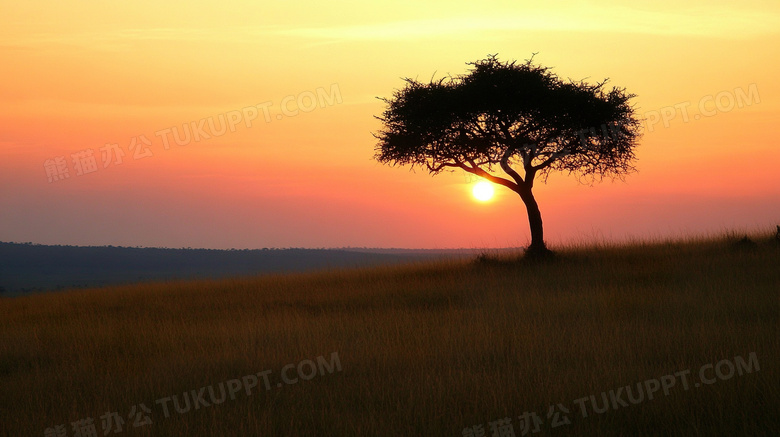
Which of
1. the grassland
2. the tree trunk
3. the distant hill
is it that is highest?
the distant hill

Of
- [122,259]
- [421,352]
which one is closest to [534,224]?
[421,352]

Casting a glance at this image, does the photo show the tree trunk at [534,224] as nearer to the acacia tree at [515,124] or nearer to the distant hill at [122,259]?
the acacia tree at [515,124]

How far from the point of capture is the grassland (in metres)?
7.80

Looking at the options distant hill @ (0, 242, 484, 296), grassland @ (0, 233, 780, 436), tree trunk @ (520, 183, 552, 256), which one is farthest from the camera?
distant hill @ (0, 242, 484, 296)

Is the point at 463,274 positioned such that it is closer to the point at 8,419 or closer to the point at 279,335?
the point at 279,335

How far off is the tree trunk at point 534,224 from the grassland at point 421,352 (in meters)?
5.01

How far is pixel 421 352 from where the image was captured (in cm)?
1088

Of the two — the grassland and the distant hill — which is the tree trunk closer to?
the grassland

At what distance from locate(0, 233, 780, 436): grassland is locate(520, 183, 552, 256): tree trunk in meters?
5.01

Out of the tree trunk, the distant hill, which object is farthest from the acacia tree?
the distant hill

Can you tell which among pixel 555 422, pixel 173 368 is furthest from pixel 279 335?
pixel 555 422

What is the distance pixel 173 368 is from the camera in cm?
1045

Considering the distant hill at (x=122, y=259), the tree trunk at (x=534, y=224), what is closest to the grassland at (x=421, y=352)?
the tree trunk at (x=534, y=224)

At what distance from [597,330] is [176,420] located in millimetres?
7420
